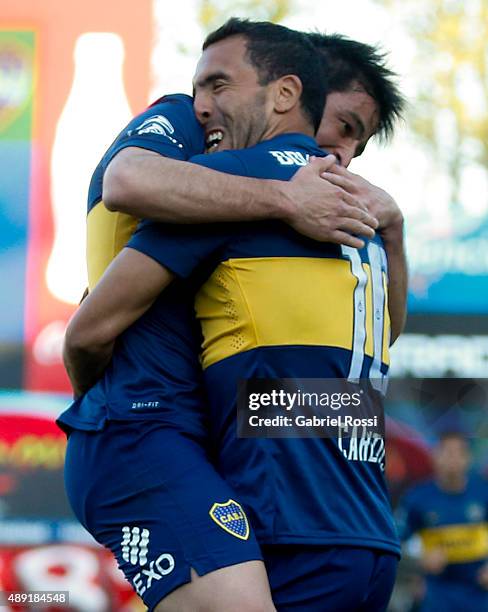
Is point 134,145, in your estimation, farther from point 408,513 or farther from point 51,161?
point 408,513

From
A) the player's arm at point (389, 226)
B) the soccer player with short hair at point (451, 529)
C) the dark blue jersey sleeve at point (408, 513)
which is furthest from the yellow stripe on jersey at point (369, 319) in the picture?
the dark blue jersey sleeve at point (408, 513)

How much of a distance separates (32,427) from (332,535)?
17.6ft

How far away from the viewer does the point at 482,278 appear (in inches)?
330

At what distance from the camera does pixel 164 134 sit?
3230mm

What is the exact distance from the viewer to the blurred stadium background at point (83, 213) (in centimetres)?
802

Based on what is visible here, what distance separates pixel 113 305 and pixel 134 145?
437 mm

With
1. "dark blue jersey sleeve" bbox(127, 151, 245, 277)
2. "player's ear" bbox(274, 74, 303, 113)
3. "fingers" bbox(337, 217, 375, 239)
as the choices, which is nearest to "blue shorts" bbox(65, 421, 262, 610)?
"dark blue jersey sleeve" bbox(127, 151, 245, 277)

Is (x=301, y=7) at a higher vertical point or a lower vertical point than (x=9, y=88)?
higher

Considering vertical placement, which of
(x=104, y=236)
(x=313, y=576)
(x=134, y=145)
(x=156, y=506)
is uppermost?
(x=134, y=145)

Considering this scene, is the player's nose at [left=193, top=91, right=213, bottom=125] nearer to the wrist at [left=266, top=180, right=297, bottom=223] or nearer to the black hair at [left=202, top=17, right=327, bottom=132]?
the black hair at [left=202, top=17, right=327, bottom=132]

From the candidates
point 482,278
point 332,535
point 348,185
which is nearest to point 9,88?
point 482,278

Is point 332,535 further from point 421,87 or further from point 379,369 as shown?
point 421,87

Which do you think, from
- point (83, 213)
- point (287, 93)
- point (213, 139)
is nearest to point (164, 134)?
point (213, 139)

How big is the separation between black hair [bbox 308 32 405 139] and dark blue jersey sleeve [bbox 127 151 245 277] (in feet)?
4.07
